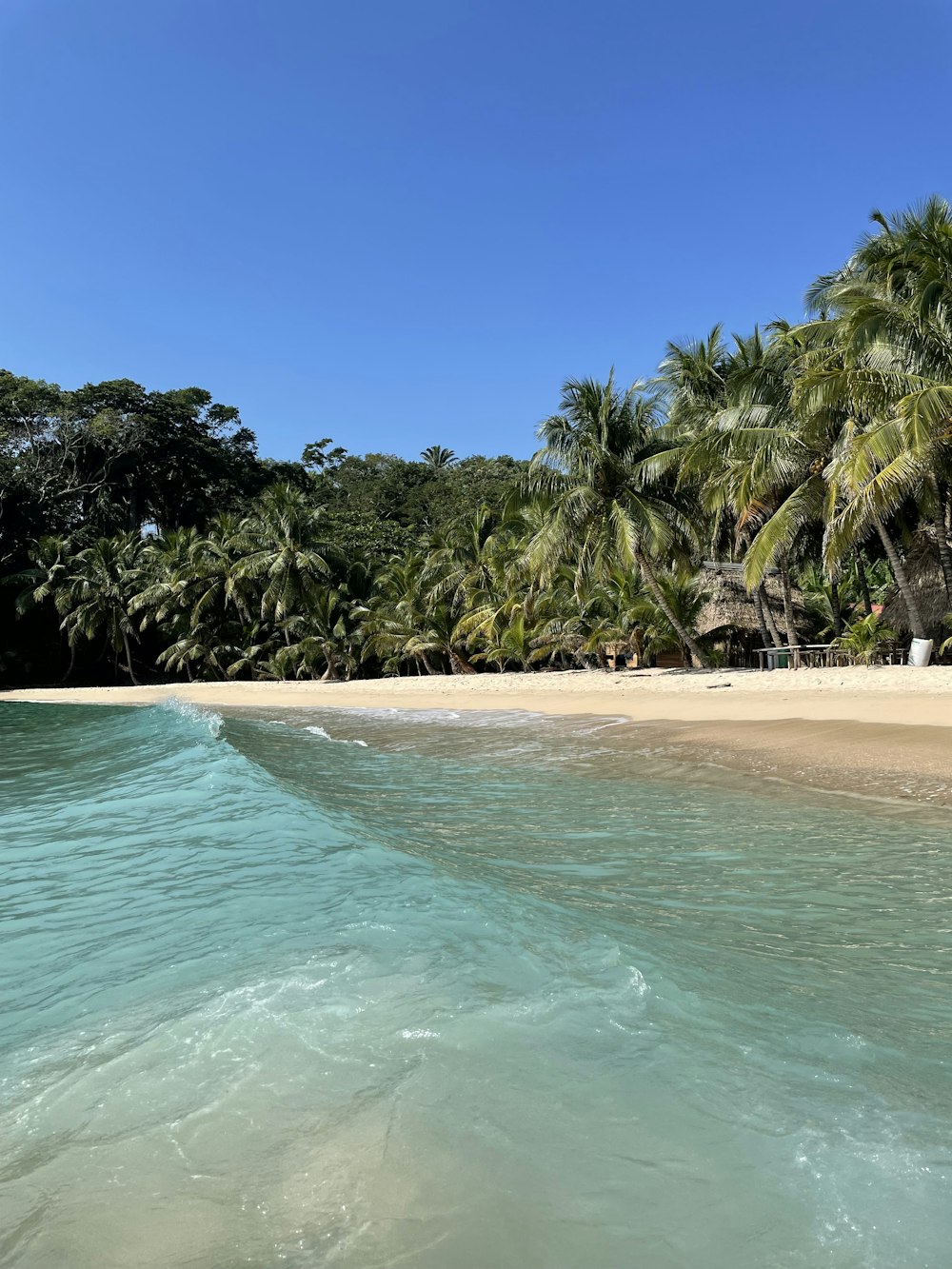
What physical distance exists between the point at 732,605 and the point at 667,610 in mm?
4576

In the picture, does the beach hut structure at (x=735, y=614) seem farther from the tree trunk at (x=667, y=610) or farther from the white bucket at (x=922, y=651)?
the white bucket at (x=922, y=651)

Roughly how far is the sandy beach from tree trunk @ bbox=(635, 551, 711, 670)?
1165 millimetres

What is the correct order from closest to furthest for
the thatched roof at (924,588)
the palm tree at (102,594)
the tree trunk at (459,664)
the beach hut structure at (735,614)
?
the thatched roof at (924,588) < the beach hut structure at (735,614) < the tree trunk at (459,664) < the palm tree at (102,594)

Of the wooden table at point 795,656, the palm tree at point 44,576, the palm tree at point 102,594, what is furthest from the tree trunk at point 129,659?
the wooden table at point 795,656

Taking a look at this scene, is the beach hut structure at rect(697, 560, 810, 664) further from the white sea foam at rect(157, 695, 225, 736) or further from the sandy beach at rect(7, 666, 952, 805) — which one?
the white sea foam at rect(157, 695, 225, 736)

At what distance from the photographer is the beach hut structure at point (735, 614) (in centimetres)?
2467

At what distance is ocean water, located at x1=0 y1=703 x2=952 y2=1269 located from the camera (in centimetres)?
216

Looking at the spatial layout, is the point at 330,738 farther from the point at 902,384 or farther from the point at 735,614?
the point at 735,614

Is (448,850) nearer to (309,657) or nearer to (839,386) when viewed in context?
(839,386)

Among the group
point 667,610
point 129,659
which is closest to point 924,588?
point 667,610

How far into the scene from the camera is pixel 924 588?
19.2 meters

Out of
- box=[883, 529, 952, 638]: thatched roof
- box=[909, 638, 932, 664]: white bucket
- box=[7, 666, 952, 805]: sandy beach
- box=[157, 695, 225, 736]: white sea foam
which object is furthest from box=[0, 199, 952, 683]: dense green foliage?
box=[157, 695, 225, 736]: white sea foam

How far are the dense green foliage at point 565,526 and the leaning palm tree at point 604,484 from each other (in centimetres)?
7

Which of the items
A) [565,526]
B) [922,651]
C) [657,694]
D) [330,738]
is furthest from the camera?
[565,526]
